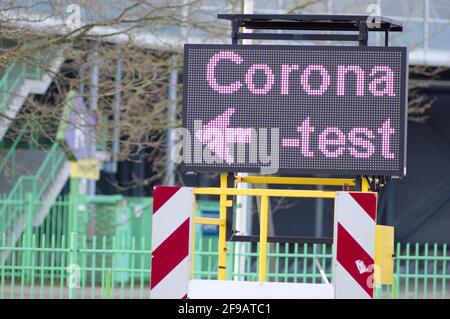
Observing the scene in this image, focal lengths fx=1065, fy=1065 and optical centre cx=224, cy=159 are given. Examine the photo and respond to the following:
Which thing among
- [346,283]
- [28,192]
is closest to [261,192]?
[346,283]

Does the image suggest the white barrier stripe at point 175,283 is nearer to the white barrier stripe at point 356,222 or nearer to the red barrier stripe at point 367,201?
the white barrier stripe at point 356,222

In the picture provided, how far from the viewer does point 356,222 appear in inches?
289

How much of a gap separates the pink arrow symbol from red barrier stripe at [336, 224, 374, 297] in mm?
922

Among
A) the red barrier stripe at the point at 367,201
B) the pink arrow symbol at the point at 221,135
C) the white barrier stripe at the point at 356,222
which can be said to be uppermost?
the pink arrow symbol at the point at 221,135

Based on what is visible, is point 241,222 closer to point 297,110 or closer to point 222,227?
point 222,227

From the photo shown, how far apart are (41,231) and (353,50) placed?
13712 millimetres

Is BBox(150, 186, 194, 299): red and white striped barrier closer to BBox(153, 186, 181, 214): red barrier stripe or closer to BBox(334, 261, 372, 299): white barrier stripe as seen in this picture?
BBox(153, 186, 181, 214): red barrier stripe

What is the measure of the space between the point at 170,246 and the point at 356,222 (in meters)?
1.30

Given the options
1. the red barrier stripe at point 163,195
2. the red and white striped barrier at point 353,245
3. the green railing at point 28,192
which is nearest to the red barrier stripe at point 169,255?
the red barrier stripe at point 163,195

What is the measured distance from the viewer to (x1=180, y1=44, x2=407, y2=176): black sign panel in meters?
7.35

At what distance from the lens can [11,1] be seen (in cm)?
1317

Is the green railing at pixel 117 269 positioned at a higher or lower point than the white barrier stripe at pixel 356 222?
lower

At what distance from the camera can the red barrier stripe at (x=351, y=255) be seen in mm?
7324
